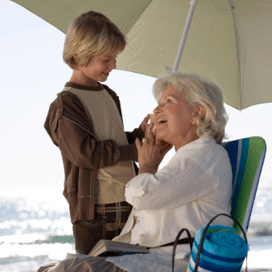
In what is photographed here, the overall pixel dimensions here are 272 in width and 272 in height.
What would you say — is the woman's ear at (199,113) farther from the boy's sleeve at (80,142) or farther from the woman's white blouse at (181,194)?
the boy's sleeve at (80,142)

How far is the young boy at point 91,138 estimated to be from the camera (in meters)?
1.77

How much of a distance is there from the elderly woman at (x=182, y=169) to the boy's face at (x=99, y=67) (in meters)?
0.31

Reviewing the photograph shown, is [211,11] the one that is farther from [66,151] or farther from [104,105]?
[66,151]

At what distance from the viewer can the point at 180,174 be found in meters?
1.40

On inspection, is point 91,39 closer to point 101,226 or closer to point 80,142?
point 80,142

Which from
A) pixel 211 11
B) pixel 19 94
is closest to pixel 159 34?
pixel 211 11

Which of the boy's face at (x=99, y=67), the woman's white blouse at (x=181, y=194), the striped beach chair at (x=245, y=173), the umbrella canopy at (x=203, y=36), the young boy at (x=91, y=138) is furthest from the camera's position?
the umbrella canopy at (x=203, y=36)

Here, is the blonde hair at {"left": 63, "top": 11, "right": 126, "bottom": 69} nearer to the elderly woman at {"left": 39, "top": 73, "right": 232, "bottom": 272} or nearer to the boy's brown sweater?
the boy's brown sweater

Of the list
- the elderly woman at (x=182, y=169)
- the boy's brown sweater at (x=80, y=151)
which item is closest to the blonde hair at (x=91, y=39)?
the boy's brown sweater at (x=80, y=151)

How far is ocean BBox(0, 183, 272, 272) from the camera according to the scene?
6297 mm

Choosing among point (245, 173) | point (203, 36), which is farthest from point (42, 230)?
point (245, 173)

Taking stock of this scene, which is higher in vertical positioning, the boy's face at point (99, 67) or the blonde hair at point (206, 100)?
the boy's face at point (99, 67)

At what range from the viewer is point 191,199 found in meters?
1.43

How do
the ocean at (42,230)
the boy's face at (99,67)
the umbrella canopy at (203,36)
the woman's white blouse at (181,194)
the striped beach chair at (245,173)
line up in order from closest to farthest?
the woman's white blouse at (181,194), the striped beach chair at (245,173), the boy's face at (99,67), the umbrella canopy at (203,36), the ocean at (42,230)
